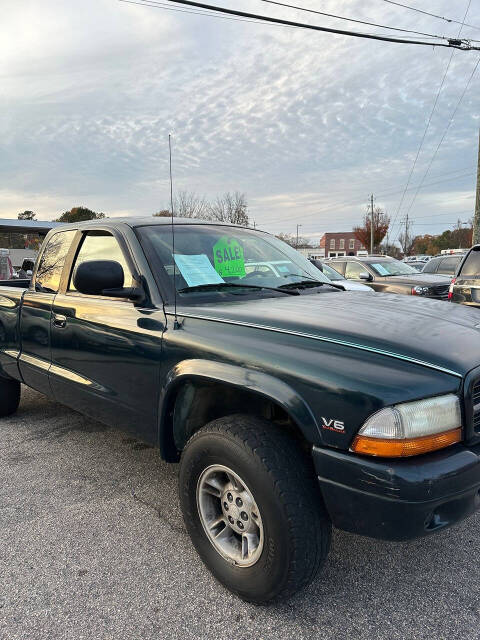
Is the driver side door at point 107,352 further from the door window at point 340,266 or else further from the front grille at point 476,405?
the door window at point 340,266

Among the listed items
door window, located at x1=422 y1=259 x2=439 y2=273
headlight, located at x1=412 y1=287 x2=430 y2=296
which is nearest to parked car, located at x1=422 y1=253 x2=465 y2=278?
door window, located at x1=422 y1=259 x2=439 y2=273

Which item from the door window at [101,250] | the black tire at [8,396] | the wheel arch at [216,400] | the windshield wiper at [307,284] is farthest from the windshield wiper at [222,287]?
the black tire at [8,396]

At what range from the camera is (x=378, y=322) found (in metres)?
2.14

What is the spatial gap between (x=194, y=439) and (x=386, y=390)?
3.11ft

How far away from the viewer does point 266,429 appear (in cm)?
200

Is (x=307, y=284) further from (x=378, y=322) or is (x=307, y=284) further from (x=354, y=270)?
Result: (x=354, y=270)

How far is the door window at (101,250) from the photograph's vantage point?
2.87 meters

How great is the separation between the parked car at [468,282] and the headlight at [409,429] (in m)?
4.47

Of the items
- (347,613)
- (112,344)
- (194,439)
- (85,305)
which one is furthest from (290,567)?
(85,305)

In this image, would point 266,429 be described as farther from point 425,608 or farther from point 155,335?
point 425,608

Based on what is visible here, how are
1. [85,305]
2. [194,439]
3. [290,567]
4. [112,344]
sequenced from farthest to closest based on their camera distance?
1. [85,305]
2. [112,344]
3. [194,439]
4. [290,567]

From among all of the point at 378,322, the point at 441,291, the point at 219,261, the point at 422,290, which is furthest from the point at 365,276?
the point at 378,322

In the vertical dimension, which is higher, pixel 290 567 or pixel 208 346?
pixel 208 346

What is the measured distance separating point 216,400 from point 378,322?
890mm
